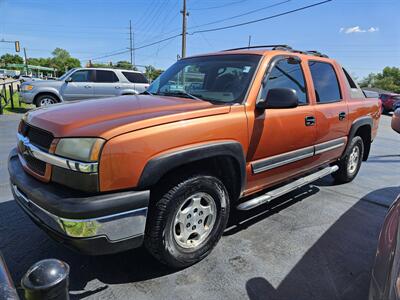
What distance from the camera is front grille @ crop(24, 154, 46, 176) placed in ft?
7.44

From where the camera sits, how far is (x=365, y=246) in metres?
3.13

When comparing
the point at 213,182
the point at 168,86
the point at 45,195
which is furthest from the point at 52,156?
the point at 168,86

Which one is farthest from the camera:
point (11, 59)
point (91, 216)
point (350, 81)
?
point (11, 59)

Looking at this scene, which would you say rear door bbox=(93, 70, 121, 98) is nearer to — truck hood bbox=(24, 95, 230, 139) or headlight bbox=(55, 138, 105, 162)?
truck hood bbox=(24, 95, 230, 139)

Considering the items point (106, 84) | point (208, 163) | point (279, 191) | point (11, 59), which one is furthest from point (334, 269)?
point (11, 59)

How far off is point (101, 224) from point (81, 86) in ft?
36.4

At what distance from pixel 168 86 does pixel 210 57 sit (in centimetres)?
61

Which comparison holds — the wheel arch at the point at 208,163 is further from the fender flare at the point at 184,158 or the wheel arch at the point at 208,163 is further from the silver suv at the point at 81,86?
the silver suv at the point at 81,86

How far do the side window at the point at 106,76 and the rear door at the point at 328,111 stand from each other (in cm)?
989

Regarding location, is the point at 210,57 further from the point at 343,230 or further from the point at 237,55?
the point at 343,230

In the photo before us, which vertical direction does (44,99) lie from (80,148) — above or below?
below

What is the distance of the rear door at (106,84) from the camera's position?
12.2 m

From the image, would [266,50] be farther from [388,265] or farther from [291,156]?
[388,265]

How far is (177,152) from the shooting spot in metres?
2.24
